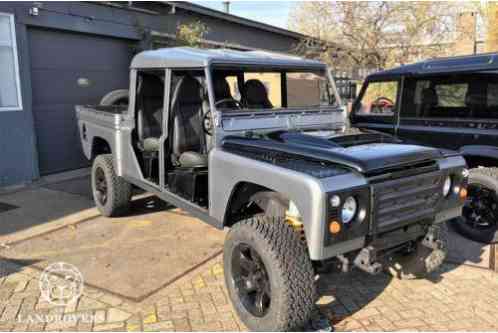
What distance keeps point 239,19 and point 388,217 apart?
452 inches

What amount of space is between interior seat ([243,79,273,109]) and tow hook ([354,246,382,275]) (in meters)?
2.00

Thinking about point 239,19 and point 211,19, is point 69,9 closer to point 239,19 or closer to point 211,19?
point 211,19

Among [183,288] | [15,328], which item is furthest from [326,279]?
[15,328]

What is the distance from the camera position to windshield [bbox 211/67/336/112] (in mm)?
Answer: 4172

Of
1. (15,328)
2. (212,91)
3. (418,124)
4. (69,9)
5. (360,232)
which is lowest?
(15,328)

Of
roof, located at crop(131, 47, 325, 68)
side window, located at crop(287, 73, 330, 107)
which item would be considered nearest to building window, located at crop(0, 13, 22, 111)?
roof, located at crop(131, 47, 325, 68)

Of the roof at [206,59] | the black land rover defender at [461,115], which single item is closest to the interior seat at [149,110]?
the roof at [206,59]

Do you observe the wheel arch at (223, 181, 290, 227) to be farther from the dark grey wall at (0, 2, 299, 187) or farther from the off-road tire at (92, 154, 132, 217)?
the dark grey wall at (0, 2, 299, 187)

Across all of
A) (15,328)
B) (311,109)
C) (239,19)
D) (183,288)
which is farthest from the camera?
(239,19)

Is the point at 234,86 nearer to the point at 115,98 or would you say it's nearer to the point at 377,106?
the point at 377,106

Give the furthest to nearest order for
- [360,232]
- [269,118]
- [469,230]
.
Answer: [469,230] < [269,118] < [360,232]

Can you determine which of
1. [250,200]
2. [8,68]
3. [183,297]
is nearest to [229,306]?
[183,297]

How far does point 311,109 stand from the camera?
4.45 m

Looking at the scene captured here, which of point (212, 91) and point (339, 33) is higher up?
point (339, 33)
